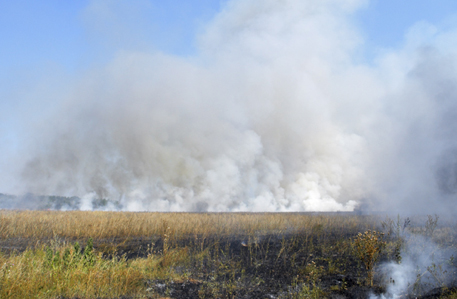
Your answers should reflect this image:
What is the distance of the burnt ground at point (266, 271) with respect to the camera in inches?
330

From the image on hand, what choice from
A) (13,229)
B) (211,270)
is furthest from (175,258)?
(13,229)

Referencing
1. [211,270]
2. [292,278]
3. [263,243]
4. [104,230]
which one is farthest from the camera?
[104,230]

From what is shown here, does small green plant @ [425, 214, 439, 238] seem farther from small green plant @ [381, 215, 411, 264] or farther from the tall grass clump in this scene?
the tall grass clump

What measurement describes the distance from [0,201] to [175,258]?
2109 inches

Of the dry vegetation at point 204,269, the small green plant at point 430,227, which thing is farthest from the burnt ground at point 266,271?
the small green plant at point 430,227

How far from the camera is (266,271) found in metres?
10.4

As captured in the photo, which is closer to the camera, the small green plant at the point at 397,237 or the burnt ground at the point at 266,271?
the burnt ground at the point at 266,271

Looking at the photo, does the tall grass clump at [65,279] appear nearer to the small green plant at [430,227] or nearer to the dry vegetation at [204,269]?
the dry vegetation at [204,269]

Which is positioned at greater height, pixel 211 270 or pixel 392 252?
pixel 392 252

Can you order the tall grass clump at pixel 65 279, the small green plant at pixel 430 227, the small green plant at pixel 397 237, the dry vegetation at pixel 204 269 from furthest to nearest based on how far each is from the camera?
the small green plant at pixel 430 227 < the small green plant at pixel 397 237 < the dry vegetation at pixel 204 269 < the tall grass clump at pixel 65 279

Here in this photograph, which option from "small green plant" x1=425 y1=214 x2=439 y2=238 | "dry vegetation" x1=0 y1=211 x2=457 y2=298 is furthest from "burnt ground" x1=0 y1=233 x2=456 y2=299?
"small green plant" x1=425 y1=214 x2=439 y2=238

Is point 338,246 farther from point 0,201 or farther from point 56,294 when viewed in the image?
point 0,201

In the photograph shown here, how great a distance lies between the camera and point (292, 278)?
962cm

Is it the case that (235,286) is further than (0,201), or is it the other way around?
(0,201)
